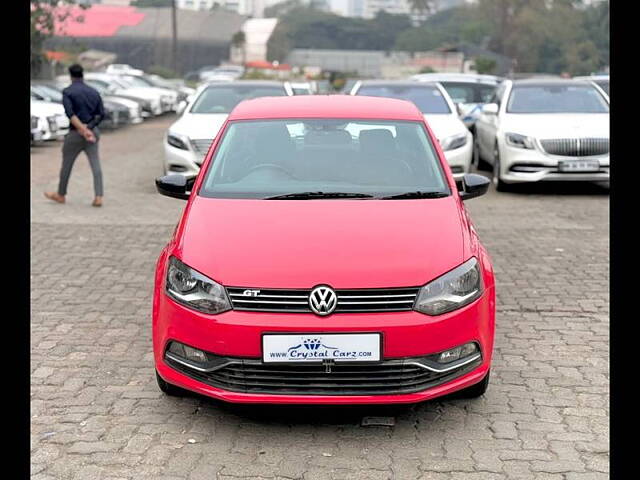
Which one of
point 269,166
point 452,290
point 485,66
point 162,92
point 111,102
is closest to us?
point 452,290

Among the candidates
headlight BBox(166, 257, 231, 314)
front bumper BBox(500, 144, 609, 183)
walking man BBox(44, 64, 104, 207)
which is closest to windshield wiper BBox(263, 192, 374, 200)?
headlight BBox(166, 257, 231, 314)

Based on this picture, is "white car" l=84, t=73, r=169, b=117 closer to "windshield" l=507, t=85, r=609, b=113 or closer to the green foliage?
"windshield" l=507, t=85, r=609, b=113

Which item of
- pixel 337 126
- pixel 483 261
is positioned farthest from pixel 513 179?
pixel 483 261

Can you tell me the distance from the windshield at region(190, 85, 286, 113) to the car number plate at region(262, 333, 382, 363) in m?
9.88

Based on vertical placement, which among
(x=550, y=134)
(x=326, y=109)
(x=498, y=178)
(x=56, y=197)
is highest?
(x=326, y=109)

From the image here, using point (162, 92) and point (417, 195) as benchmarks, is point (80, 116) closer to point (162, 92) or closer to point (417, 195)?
point (417, 195)

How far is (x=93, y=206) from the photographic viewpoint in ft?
40.9

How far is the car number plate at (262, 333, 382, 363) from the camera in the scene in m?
4.64

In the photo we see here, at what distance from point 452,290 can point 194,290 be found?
123 cm

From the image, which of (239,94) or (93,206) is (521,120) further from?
(93,206)

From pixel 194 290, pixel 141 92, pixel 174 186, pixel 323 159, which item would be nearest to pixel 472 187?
pixel 323 159

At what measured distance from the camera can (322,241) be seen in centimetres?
506

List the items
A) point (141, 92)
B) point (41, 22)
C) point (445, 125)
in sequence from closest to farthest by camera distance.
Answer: point (445, 125) < point (41, 22) < point (141, 92)
